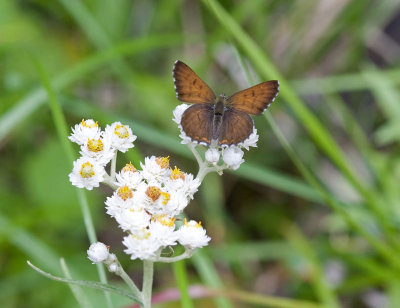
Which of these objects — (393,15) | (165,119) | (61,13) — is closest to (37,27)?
(61,13)

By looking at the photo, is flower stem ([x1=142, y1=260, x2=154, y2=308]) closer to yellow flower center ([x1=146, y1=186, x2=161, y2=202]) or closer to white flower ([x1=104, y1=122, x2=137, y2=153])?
yellow flower center ([x1=146, y1=186, x2=161, y2=202])

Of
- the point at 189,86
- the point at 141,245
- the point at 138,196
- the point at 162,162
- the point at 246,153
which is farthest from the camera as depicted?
the point at 246,153

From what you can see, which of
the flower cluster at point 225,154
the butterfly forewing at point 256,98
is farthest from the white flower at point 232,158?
the butterfly forewing at point 256,98

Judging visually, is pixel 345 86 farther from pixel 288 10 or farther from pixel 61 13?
pixel 61 13

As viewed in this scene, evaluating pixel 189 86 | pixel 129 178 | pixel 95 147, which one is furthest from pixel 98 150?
pixel 189 86

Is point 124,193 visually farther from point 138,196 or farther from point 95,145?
point 95,145

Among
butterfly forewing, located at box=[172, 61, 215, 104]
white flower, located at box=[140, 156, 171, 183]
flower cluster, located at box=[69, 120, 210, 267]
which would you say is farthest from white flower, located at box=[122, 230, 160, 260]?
butterfly forewing, located at box=[172, 61, 215, 104]
